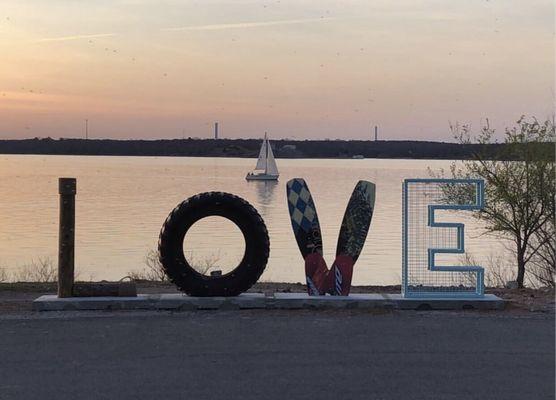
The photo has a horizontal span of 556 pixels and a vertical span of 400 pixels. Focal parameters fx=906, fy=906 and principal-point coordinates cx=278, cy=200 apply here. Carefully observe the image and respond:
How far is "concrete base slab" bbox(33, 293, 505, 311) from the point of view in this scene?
1055cm

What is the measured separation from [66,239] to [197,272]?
163 centimetres

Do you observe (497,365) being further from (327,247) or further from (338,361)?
(327,247)

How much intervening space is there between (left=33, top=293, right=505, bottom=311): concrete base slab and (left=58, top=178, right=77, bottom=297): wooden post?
19 cm

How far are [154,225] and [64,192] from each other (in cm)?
3184

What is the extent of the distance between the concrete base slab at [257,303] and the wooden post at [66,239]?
0.64 feet

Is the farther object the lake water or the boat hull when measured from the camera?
the boat hull

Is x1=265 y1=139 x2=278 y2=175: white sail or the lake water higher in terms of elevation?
x1=265 y1=139 x2=278 y2=175: white sail

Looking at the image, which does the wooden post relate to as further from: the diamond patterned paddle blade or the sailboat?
the sailboat

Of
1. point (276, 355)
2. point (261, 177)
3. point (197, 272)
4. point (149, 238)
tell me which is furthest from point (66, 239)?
point (261, 177)

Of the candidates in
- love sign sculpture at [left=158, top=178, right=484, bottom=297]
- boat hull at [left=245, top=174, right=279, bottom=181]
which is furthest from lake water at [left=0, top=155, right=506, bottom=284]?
boat hull at [left=245, top=174, right=279, bottom=181]

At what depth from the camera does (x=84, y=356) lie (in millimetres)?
7969

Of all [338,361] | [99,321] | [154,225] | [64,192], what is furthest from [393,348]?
[154,225]

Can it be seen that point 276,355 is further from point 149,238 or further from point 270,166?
point 270,166

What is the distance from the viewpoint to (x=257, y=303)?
10633mm
